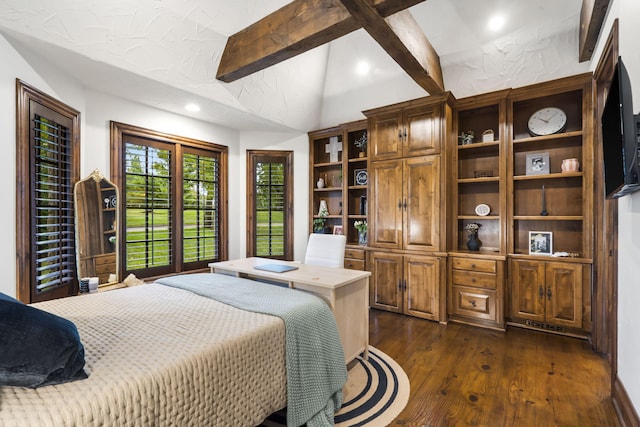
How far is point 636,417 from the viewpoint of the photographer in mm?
1524

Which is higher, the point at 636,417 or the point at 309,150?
the point at 309,150

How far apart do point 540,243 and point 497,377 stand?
67.0 inches

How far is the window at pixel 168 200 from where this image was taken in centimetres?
333

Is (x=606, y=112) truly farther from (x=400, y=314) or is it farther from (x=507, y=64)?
(x=400, y=314)

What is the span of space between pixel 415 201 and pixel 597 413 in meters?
2.25

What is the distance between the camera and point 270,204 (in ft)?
15.1

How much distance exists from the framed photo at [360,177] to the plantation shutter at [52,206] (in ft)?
10.5

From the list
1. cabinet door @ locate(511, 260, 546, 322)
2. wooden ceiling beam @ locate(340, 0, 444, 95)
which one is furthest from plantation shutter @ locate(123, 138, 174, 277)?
cabinet door @ locate(511, 260, 546, 322)

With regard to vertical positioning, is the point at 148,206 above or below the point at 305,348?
above

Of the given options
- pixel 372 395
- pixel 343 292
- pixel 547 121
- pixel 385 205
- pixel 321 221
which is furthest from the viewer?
pixel 321 221

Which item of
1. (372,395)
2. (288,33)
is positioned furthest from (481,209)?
(288,33)

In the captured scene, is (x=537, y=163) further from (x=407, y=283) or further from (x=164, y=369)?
(x=164, y=369)

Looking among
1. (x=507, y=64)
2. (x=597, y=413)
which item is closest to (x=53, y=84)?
(x=507, y=64)

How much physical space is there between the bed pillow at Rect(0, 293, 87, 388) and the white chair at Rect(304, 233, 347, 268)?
214 cm
